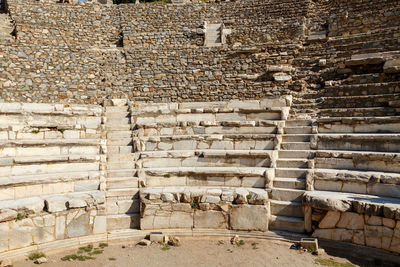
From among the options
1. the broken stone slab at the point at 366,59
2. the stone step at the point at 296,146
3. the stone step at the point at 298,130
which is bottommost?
the stone step at the point at 296,146

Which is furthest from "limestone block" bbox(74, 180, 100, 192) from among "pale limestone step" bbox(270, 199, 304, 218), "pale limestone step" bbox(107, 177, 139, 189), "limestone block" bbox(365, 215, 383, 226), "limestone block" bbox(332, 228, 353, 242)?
"limestone block" bbox(365, 215, 383, 226)

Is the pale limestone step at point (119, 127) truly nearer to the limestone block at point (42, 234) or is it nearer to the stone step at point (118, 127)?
the stone step at point (118, 127)

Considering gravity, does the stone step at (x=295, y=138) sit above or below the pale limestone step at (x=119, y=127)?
below

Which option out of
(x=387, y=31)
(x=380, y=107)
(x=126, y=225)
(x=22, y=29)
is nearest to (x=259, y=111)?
(x=380, y=107)

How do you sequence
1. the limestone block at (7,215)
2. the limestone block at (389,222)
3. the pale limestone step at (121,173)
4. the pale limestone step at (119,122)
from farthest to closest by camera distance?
the pale limestone step at (119,122) → the pale limestone step at (121,173) → the limestone block at (7,215) → the limestone block at (389,222)

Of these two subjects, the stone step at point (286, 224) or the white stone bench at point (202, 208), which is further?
the white stone bench at point (202, 208)

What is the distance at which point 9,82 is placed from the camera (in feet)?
39.1

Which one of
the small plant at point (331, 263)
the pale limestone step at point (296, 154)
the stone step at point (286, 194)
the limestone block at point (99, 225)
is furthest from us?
the pale limestone step at point (296, 154)

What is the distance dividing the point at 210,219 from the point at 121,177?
2179 mm

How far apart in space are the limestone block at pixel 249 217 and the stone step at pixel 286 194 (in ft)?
1.40

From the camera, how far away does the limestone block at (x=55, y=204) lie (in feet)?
20.0

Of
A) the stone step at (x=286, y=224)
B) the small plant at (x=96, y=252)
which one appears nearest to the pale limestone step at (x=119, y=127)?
the small plant at (x=96, y=252)

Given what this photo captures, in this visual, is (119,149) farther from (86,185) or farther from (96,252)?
(96,252)

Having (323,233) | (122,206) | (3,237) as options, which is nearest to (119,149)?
(122,206)
